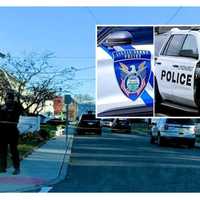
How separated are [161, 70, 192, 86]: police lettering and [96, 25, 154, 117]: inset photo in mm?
295

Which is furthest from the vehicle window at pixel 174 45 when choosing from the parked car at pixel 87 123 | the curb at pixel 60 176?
the curb at pixel 60 176

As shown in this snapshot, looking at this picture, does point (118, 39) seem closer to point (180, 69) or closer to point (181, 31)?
point (181, 31)

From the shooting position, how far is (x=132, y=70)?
1533cm

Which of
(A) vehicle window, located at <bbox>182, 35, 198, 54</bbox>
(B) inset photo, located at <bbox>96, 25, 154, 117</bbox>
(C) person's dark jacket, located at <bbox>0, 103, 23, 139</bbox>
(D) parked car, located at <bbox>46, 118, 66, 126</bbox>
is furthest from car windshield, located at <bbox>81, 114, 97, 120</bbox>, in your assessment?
(D) parked car, located at <bbox>46, 118, 66, 126</bbox>

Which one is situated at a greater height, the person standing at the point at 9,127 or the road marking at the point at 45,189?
the person standing at the point at 9,127

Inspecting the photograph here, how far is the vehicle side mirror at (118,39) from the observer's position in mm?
15070

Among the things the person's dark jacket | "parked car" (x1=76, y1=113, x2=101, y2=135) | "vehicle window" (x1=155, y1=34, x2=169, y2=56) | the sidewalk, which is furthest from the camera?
"parked car" (x1=76, y1=113, x2=101, y2=135)

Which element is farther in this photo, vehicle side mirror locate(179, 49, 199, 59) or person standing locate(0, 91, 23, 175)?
person standing locate(0, 91, 23, 175)

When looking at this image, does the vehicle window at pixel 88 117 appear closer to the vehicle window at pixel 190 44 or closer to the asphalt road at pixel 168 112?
Answer: the asphalt road at pixel 168 112

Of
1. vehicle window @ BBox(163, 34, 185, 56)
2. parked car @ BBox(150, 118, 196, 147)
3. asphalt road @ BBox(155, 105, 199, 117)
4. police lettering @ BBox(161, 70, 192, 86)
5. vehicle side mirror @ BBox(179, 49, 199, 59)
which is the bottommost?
parked car @ BBox(150, 118, 196, 147)

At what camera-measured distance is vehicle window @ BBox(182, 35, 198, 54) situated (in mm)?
15141

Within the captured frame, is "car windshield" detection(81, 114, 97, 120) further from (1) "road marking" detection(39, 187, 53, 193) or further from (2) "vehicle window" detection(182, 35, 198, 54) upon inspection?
(2) "vehicle window" detection(182, 35, 198, 54)

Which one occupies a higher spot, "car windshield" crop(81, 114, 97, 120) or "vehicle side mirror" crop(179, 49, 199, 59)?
"vehicle side mirror" crop(179, 49, 199, 59)
